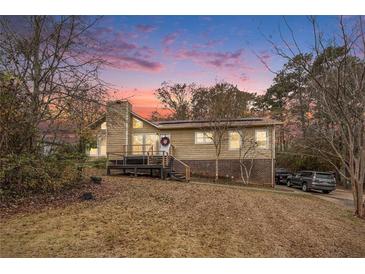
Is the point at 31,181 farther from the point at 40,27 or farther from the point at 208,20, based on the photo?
the point at 208,20

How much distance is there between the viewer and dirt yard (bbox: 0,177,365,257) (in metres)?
5.36

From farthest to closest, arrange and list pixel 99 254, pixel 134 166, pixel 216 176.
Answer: pixel 216 176 → pixel 134 166 → pixel 99 254

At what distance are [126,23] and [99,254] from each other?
5.81 meters

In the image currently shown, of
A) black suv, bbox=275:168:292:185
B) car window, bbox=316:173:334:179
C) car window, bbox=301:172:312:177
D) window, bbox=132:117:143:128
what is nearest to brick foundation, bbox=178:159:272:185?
car window, bbox=301:172:312:177

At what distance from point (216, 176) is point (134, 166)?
546cm

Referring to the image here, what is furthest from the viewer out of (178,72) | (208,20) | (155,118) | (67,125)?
(155,118)

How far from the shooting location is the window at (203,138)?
67.6 ft

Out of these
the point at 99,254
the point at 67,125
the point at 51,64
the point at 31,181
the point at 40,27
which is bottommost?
the point at 99,254

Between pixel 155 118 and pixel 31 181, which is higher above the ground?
pixel 155 118

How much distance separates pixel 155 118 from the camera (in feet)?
104

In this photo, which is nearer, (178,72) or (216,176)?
(178,72)

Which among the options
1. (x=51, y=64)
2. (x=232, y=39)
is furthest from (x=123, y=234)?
(x=232, y=39)

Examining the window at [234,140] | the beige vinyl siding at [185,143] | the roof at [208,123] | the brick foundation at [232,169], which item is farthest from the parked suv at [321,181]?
the window at [234,140]

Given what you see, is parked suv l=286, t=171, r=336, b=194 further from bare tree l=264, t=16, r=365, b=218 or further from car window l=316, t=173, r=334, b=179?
bare tree l=264, t=16, r=365, b=218
